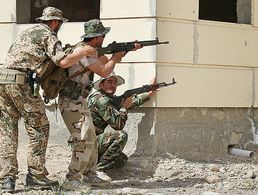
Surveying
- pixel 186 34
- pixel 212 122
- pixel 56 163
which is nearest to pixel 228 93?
pixel 212 122

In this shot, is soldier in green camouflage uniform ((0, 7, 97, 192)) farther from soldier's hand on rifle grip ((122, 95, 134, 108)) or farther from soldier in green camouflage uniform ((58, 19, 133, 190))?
soldier's hand on rifle grip ((122, 95, 134, 108))

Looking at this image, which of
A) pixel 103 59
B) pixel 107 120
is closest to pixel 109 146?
pixel 107 120

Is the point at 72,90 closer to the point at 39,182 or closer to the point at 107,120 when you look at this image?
the point at 107,120

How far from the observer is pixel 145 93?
767cm

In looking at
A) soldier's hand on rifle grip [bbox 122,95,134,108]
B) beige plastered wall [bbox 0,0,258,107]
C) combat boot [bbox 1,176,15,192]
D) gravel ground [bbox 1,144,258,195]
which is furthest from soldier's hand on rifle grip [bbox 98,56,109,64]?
combat boot [bbox 1,176,15,192]

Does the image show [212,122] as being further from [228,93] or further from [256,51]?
[256,51]

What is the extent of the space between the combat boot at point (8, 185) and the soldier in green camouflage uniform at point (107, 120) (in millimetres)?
1156

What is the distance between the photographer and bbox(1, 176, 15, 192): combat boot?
6172mm

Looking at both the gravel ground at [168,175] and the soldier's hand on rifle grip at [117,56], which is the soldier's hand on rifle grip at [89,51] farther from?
the gravel ground at [168,175]

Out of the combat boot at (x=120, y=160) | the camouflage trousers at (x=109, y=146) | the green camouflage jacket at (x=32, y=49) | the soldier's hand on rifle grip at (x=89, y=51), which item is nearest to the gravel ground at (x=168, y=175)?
the combat boot at (x=120, y=160)

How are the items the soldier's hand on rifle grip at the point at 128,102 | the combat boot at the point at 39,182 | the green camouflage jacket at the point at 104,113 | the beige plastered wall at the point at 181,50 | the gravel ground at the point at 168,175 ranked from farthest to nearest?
the beige plastered wall at the point at 181,50 < the soldier's hand on rifle grip at the point at 128,102 < the green camouflage jacket at the point at 104,113 < the gravel ground at the point at 168,175 < the combat boot at the point at 39,182

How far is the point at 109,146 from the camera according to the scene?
705 cm

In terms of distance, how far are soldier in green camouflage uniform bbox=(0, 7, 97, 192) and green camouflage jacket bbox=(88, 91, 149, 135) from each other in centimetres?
77

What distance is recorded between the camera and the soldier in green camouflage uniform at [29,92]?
613 centimetres
